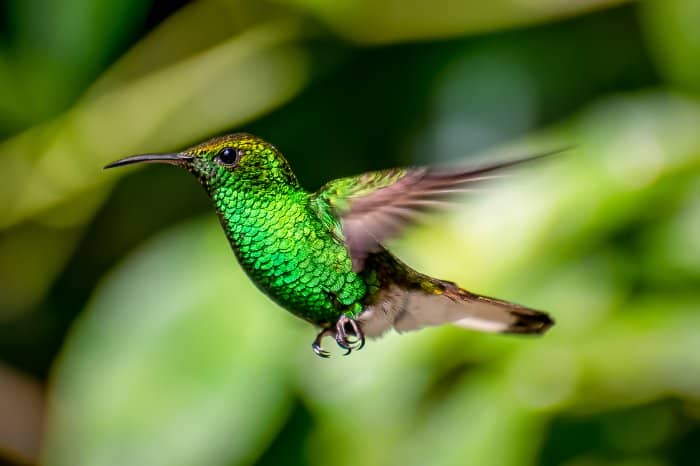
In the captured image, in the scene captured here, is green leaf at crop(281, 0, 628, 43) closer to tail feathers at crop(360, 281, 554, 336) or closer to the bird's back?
tail feathers at crop(360, 281, 554, 336)

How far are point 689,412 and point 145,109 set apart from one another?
4.78ft

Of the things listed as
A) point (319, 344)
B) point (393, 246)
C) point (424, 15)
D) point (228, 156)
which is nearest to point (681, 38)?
point (424, 15)

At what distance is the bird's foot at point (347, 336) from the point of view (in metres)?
0.85

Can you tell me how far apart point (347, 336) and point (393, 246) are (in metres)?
0.47

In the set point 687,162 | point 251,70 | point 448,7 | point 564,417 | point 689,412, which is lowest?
point 564,417

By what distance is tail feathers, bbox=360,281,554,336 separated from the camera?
94 cm

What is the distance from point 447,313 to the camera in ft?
3.22

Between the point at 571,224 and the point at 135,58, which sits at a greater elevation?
the point at 135,58

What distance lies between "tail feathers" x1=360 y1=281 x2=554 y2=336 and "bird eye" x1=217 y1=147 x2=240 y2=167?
0.68 ft

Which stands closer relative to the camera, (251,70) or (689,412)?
(689,412)

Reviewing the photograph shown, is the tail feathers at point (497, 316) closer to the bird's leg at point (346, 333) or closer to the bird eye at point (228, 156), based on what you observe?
the bird's leg at point (346, 333)

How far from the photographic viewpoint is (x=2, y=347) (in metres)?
2.95

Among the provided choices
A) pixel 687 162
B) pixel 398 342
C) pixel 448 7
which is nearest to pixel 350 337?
pixel 398 342

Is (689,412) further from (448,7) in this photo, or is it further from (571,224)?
(448,7)
